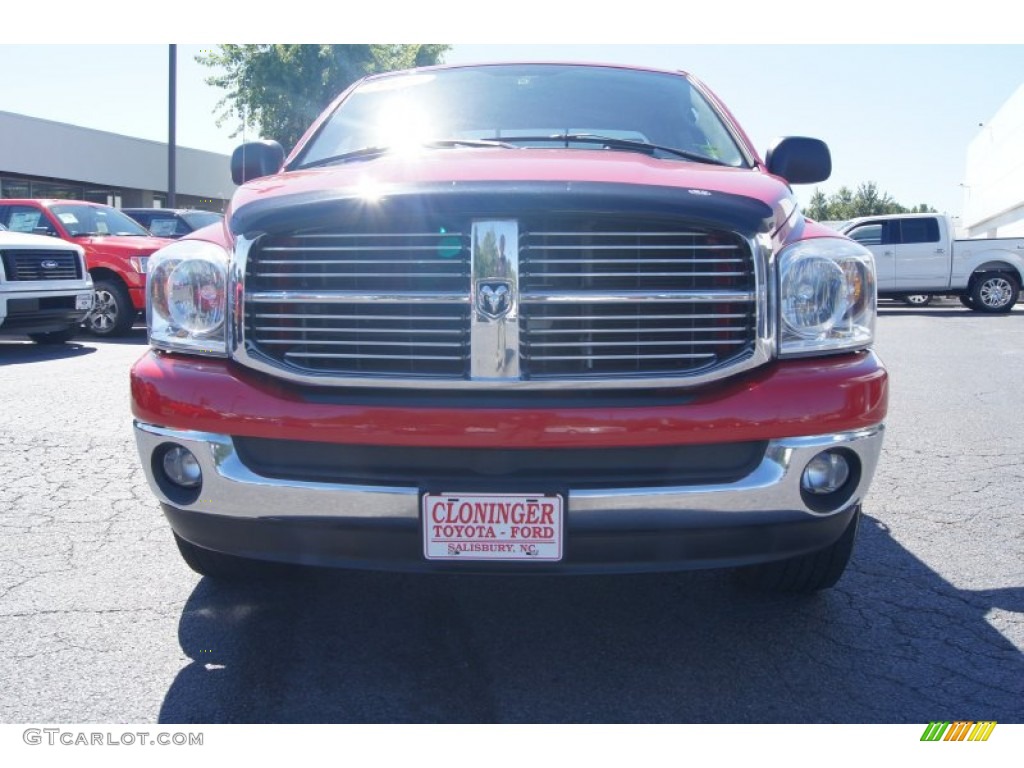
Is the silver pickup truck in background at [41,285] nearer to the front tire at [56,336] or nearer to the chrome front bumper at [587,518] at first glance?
the front tire at [56,336]

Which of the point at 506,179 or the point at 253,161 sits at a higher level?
the point at 253,161

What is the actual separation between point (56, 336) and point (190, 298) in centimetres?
964

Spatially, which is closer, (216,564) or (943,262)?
(216,564)

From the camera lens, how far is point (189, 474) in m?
A: 2.72

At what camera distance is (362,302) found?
2666mm

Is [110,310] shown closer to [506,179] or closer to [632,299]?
[506,179]

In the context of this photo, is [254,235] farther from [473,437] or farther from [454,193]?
[473,437]

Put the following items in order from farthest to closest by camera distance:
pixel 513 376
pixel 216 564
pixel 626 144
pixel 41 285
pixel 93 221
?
pixel 93 221 → pixel 41 285 → pixel 626 144 → pixel 216 564 → pixel 513 376

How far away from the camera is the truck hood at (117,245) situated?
1202 cm

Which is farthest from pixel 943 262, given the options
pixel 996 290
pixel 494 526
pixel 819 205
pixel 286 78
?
pixel 819 205

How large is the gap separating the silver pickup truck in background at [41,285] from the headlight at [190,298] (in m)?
8.19

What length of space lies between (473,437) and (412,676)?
0.74 meters
